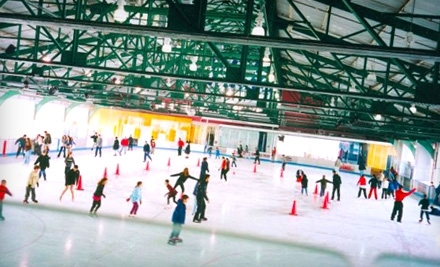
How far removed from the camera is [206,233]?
36.0 ft

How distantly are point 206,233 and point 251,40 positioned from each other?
22.4 feet

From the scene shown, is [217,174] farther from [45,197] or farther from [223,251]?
[223,251]

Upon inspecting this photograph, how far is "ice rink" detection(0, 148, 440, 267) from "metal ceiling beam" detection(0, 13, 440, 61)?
4.67m

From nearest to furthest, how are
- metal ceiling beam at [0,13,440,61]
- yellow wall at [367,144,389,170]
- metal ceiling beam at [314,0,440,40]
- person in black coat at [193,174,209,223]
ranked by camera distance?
metal ceiling beam at [0,13,440,61] < metal ceiling beam at [314,0,440,40] < person in black coat at [193,174,209,223] < yellow wall at [367,144,389,170]

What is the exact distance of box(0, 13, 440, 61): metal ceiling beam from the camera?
5289 mm

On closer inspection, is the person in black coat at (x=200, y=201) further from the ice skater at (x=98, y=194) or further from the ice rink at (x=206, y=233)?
the ice skater at (x=98, y=194)

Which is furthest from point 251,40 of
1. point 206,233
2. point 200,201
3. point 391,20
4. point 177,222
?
point 200,201

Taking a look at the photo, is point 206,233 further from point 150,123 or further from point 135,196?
point 150,123

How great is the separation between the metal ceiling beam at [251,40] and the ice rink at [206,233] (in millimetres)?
4674

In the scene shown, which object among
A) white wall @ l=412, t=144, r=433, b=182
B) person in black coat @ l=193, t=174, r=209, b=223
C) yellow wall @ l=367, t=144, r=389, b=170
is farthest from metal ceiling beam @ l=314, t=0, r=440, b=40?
yellow wall @ l=367, t=144, r=389, b=170

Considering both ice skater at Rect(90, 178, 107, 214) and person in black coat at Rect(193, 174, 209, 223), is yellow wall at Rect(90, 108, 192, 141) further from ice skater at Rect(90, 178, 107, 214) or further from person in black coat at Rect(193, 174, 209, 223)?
ice skater at Rect(90, 178, 107, 214)

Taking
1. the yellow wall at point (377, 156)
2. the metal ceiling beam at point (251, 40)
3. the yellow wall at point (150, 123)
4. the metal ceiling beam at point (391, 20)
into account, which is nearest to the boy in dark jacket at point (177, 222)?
the metal ceiling beam at point (251, 40)

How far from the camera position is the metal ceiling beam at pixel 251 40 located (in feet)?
17.4

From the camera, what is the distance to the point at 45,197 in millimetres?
13336
